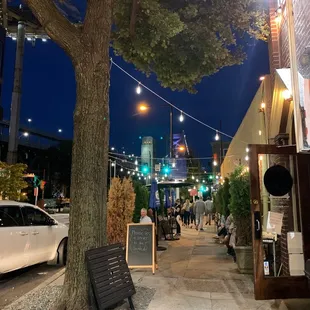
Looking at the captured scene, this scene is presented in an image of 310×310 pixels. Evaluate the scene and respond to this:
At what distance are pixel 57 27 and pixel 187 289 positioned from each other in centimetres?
517

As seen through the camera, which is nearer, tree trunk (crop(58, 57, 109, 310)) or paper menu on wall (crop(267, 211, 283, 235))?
tree trunk (crop(58, 57, 109, 310))

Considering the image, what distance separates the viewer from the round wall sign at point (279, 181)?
5758mm

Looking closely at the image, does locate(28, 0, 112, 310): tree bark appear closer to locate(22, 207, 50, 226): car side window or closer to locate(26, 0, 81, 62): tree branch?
locate(26, 0, 81, 62): tree branch

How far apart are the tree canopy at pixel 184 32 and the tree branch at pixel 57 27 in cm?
174

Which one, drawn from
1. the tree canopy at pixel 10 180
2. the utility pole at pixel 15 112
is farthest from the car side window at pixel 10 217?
the utility pole at pixel 15 112

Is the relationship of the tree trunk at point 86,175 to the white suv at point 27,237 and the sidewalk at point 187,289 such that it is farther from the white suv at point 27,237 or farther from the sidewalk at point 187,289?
the white suv at point 27,237

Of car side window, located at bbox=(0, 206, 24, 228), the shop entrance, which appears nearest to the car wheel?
car side window, located at bbox=(0, 206, 24, 228)

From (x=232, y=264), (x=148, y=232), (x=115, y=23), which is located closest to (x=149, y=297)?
→ (x=148, y=232)

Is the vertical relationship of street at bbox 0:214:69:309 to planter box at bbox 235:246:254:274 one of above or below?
below

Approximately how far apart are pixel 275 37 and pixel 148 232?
5.47m

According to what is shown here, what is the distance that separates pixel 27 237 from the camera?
781 cm

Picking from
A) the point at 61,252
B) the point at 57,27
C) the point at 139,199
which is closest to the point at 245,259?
the point at 61,252

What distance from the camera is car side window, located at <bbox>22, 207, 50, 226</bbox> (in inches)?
320

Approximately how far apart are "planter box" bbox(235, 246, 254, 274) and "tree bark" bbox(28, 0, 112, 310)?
12.5 feet
